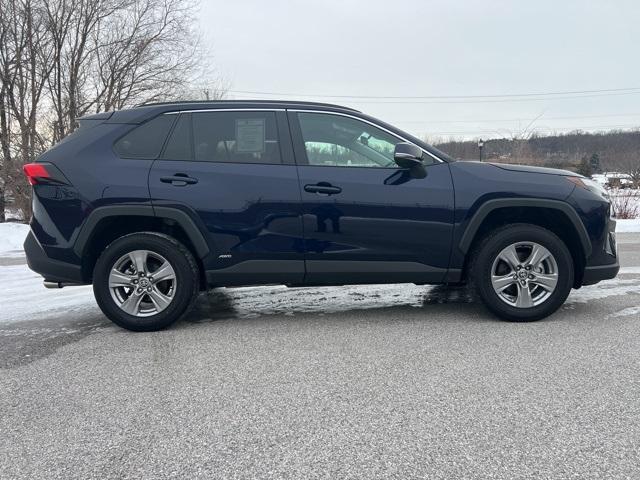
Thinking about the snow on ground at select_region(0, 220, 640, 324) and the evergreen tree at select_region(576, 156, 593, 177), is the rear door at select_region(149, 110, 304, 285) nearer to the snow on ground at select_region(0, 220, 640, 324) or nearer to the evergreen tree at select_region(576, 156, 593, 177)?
the snow on ground at select_region(0, 220, 640, 324)

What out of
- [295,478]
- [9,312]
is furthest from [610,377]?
[9,312]

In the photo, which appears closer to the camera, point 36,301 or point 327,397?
point 327,397

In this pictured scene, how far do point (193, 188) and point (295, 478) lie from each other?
261 centimetres

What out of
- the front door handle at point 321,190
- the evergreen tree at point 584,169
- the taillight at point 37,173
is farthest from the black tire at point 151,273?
the evergreen tree at point 584,169

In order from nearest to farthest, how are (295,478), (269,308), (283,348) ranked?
(295,478) < (283,348) < (269,308)

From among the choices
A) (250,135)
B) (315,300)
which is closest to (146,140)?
(250,135)

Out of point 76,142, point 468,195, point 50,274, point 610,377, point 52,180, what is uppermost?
point 76,142

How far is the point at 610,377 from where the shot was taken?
10.4 ft

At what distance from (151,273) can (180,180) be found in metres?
0.81

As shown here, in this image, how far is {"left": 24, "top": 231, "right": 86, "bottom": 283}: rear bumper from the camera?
13.8ft

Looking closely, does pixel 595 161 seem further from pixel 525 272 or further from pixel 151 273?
pixel 151 273

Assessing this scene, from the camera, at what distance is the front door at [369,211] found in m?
4.20

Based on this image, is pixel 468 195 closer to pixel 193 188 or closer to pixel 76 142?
pixel 193 188

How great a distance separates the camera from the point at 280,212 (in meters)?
4.19
